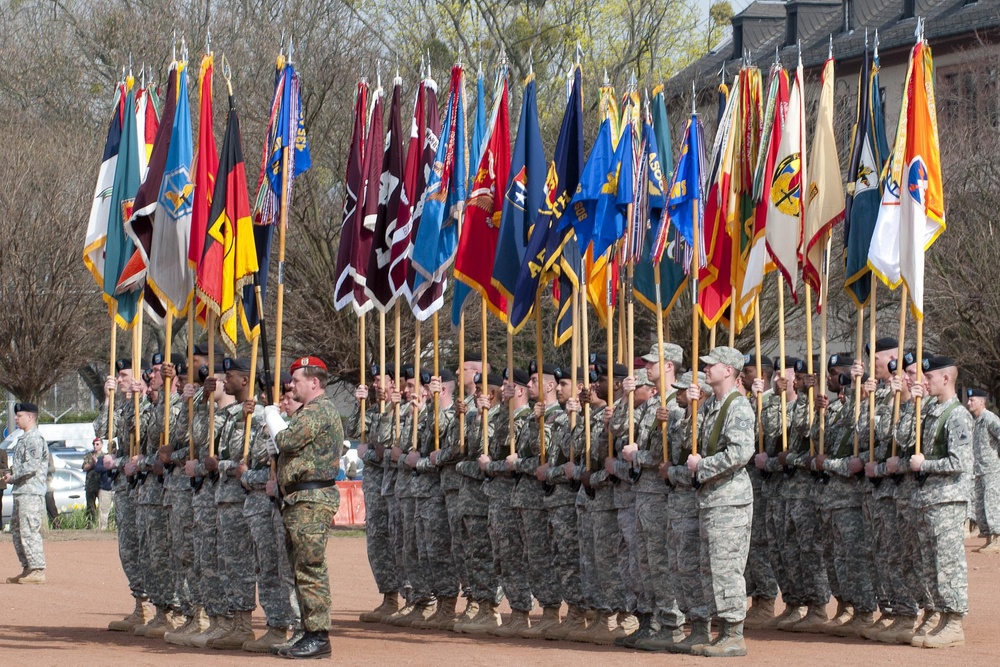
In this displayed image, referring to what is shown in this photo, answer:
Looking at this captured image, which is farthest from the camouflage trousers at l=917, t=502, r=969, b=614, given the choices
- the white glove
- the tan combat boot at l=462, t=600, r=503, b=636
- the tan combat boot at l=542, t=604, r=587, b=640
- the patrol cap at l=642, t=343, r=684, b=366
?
the white glove

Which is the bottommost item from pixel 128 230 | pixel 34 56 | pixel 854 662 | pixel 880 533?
pixel 854 662

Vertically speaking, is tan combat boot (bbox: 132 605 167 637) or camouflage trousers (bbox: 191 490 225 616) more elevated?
camouflage trousers (bbox: 191 490 225 616)

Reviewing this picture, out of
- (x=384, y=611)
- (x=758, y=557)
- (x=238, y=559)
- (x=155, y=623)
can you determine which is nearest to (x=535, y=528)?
(x=758, y=557)

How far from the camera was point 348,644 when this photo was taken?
489 inches

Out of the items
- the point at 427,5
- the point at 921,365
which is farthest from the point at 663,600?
the point at 427,5

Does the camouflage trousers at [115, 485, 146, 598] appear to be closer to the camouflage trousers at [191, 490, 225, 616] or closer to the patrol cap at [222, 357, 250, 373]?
the camouflage trousers at [191, 490, 225, 616]

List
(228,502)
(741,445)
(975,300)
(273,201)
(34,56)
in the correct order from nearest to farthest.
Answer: (741,445)
(228,502)
(273,201)
(975,300)
(34,56)

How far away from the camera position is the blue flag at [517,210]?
13320 mm

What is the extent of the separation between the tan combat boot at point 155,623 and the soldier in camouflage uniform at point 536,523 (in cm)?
281

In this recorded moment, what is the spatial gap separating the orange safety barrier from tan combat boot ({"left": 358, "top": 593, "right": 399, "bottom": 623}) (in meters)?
10.5

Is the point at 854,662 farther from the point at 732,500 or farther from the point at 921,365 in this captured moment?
the point at 921,365

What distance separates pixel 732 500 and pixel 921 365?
6.70 ft

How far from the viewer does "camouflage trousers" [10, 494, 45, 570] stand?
57.4ft

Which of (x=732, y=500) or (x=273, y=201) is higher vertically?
(x=273, y=201)
